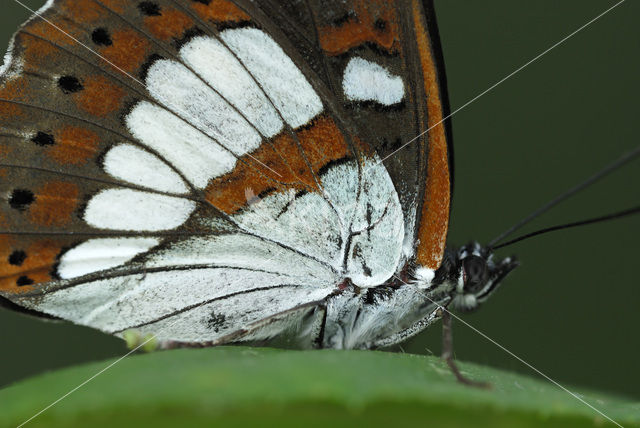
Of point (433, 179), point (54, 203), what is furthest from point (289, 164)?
point (54, 203)

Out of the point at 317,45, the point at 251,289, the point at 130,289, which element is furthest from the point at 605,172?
the point at 130,289

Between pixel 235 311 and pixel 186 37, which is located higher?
pixel 186 37

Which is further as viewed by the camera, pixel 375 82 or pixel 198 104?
pixel 198 104

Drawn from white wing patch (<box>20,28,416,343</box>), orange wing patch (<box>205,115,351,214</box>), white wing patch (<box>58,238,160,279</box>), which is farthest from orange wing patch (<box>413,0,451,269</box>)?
white wing patch (<box>58,238,160,279</box>)

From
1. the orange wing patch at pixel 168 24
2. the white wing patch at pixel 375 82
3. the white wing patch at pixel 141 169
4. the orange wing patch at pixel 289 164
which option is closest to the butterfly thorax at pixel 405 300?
the orange wing patch at pixel 289 164

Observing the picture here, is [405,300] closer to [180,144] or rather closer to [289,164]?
[289,164]

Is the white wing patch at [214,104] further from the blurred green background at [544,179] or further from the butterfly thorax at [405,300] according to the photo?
the blurred green background at [544,179]
